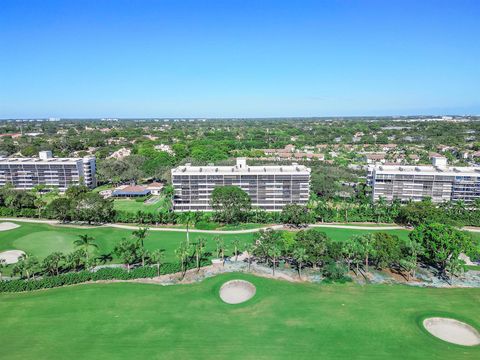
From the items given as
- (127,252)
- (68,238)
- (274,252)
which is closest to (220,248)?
(274,252)

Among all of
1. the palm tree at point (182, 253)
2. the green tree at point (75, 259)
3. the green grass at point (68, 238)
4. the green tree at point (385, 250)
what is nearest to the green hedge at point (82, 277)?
the palm tree at point (182, 253)

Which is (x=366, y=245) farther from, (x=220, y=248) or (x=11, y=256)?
(x=11, y=256)

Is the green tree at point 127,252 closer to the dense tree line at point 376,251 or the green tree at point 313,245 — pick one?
the dense tree line at point 376,251

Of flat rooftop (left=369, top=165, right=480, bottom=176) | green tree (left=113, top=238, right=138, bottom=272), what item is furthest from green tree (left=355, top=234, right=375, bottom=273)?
flat rooftop (left=369, top=165, right=480, bottom=176)

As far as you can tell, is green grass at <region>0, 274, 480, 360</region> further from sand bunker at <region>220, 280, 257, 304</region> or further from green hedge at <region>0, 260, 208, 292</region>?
green hedge at <region>0, 260, 208, 292</region>

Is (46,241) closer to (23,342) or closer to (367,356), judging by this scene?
(23,342)

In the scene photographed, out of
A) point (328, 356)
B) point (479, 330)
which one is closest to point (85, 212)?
point (328, 356)
